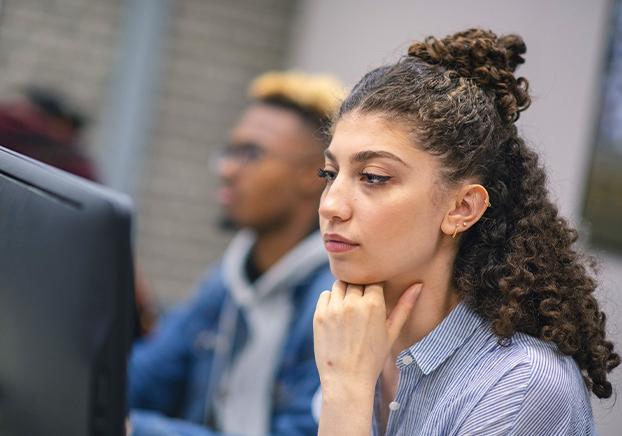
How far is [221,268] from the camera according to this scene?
2.86 metres

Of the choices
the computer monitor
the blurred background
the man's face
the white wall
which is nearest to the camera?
the computer monitor

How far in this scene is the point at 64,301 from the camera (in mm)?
997

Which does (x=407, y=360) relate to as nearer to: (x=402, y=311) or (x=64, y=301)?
(x=402, y=311)

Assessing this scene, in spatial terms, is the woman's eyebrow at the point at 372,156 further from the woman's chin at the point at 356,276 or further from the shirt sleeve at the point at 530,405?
the shirt sleeve at the point at 530,405

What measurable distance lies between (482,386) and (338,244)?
282mm

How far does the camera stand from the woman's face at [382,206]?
4.64 ft

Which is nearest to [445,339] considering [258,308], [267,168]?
[258,308]

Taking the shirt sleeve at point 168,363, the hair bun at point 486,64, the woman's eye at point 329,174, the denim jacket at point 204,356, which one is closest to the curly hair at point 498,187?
the hair bun at point 486,64

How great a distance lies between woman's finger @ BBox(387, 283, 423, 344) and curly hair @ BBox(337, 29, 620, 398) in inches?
2.9

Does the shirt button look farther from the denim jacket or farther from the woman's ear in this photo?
the denim jacket

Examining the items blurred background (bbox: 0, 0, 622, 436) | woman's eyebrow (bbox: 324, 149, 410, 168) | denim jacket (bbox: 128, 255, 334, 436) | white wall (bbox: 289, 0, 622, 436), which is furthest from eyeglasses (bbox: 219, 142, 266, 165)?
woman's eyebrow (bbox: 324, 149, 410, 168)

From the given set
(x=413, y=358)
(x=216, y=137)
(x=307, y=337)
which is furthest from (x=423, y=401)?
(x=216, y=137)

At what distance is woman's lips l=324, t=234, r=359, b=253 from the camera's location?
56.5 inches

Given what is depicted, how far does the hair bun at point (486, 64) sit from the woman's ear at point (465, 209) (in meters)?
0.13
